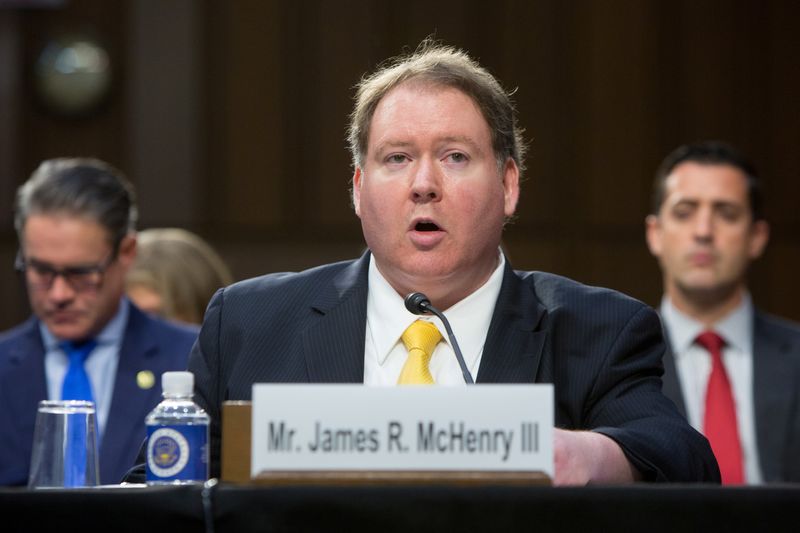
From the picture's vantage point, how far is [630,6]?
238 inches

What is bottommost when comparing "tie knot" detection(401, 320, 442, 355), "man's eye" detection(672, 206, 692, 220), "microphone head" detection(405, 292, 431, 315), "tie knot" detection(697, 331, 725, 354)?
"tie knot" detection(697, 331, 725, 354)

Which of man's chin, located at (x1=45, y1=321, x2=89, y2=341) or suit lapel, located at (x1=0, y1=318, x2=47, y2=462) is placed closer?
suit lapel, located at (x1=0, y1=318, x2=47, y2=462)

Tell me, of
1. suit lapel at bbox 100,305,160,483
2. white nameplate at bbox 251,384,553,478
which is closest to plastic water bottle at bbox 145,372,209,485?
white nameplate at bbox 251,384,553,478

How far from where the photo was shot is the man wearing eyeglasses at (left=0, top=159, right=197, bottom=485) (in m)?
3.79

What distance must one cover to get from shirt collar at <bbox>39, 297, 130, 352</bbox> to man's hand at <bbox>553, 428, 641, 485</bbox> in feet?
7.30

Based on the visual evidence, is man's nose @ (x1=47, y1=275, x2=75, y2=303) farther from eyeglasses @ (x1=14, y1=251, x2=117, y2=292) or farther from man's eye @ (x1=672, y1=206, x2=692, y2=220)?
man's eye @ (x1=672, y1=206, x2=692, y2=220)

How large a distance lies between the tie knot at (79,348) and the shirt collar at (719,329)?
189 cm

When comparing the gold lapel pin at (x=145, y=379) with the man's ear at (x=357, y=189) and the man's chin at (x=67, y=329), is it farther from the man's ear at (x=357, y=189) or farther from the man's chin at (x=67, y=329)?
the man's ear at (x=357, y=189)

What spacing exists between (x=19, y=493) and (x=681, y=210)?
3366 millimetres

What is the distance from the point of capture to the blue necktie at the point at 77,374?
12.5 ft

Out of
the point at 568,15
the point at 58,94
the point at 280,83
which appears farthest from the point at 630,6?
the point at 58,94

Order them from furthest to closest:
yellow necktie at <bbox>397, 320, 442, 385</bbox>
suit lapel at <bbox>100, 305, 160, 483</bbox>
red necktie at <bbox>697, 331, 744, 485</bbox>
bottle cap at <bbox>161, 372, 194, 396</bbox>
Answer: red necktie at <bbox>697, 331, 744, 485</bbox> < suit lapel at <bbox>100, 305, 160, 483</bbox> < yellow necktie at <bbox>397, 320, 442, 385</bbox> < bottle cap at <bbox>161, 372, 194, 396</bbox>

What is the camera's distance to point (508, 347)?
2443 millimetres

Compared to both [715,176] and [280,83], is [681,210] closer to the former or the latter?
[715,176]
